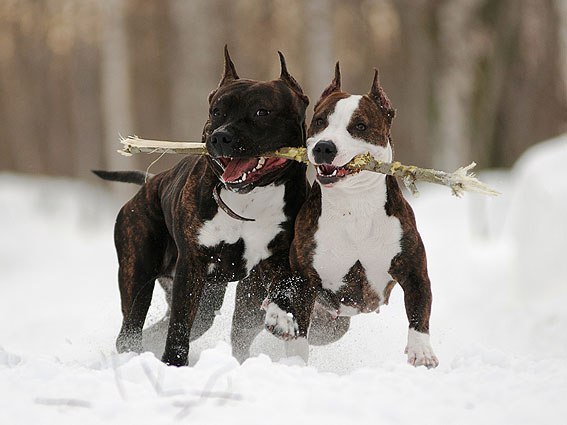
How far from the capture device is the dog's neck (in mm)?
4758

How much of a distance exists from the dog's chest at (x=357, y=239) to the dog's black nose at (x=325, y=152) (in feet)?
0.98

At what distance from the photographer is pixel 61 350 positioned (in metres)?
7.16

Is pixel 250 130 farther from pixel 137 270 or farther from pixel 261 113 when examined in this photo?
pixel 137 270

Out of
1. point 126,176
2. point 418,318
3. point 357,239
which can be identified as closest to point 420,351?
point 418,318

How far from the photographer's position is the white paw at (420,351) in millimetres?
4578

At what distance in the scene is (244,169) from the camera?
187 inches

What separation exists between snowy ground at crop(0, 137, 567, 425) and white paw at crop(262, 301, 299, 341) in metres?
0.13

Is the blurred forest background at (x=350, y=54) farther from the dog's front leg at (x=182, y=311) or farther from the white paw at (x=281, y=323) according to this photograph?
the white paw at (x=281, y=323)

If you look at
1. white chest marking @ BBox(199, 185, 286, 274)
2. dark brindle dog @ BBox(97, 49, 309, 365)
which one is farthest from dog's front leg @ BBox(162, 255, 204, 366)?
white chest marking @ BBox(199, 185, 286, 274)

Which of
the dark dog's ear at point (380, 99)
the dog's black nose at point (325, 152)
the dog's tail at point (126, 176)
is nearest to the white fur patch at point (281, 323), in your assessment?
the dog's black nose at point (325, 152)

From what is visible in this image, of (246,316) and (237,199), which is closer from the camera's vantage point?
(237,199)

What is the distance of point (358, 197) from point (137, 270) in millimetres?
1406

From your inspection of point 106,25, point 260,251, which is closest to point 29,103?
point 106,25

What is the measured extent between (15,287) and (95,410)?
36.3 feet
